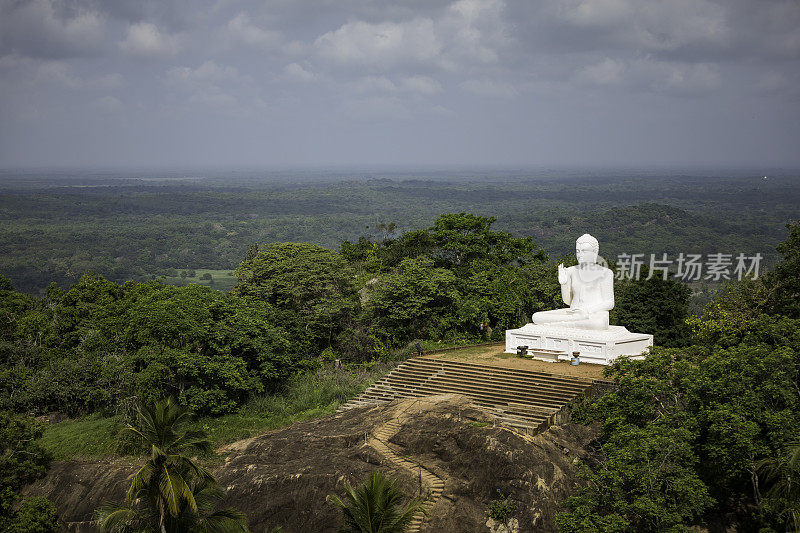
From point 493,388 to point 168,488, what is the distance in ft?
39.0

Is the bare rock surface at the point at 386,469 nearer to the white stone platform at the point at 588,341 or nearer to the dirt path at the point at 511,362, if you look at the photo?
the dirt path at the point at 511,362

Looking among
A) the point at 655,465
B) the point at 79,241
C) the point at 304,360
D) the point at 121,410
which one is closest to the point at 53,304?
the point at 121,410

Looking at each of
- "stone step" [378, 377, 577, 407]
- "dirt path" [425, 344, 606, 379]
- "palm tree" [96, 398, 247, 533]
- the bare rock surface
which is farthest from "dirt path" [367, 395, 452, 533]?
"palm tree" [96, 398, 247, 533]

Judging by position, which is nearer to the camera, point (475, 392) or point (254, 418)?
point (475, 392)

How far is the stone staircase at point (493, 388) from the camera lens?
70.5 feet

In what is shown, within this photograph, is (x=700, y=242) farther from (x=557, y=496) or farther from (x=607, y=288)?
(x=557, y=496)

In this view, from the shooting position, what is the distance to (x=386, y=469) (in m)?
18.9

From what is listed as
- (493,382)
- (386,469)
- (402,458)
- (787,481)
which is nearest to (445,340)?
(493,382)

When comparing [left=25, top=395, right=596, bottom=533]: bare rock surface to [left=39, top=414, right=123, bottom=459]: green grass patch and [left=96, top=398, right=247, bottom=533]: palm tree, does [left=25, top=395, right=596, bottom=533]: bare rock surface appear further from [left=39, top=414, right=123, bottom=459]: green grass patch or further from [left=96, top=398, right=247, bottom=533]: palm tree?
[left=96, top=398, right=247, bottom=533]: palm tree

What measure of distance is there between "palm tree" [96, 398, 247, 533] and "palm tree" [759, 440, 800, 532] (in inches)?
434

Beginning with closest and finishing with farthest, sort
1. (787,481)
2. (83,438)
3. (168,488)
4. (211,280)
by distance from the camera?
(168,488)
(787,481)
(83,438)
(211,280)

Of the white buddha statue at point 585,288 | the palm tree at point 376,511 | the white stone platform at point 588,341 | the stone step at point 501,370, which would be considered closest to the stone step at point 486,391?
the stone step at point 501,370

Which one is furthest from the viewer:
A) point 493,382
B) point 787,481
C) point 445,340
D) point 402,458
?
point 445,340

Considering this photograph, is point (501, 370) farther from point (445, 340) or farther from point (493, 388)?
point (445, 340)
